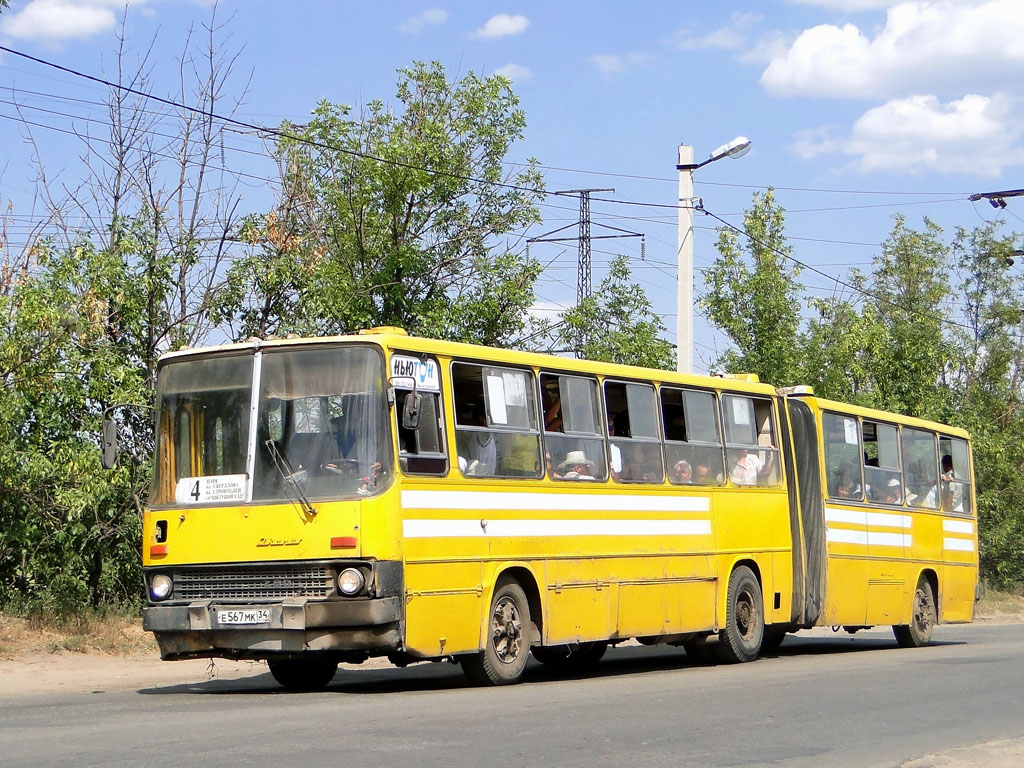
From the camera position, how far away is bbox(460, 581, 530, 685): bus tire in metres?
13.5

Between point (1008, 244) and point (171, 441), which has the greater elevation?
point (1008, 244)

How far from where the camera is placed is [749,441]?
60.3 feet

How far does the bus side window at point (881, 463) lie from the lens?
819 inches

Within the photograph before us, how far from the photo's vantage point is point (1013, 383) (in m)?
44.7

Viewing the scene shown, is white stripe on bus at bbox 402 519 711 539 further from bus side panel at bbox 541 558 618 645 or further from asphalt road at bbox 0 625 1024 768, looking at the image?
asphalt road at bbox 0 625 1024 768

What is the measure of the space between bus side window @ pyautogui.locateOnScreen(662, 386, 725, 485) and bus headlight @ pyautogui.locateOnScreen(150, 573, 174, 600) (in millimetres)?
5973

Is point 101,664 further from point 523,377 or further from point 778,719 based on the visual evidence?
point 778,719

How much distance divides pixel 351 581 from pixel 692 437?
6.06 m

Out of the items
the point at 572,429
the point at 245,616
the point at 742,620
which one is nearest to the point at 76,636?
the point at 245,616

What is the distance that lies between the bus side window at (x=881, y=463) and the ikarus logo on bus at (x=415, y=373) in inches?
370

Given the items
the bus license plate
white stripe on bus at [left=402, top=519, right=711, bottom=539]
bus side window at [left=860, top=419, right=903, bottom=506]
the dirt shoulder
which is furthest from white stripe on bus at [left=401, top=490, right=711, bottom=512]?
bus side window at [left=860, top=419, right=903, bottom=506]

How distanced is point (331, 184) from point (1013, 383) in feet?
91.5

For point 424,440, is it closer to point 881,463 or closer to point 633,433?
point 633,433

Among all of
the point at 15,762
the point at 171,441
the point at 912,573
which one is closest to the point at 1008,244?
the point at 912,573
